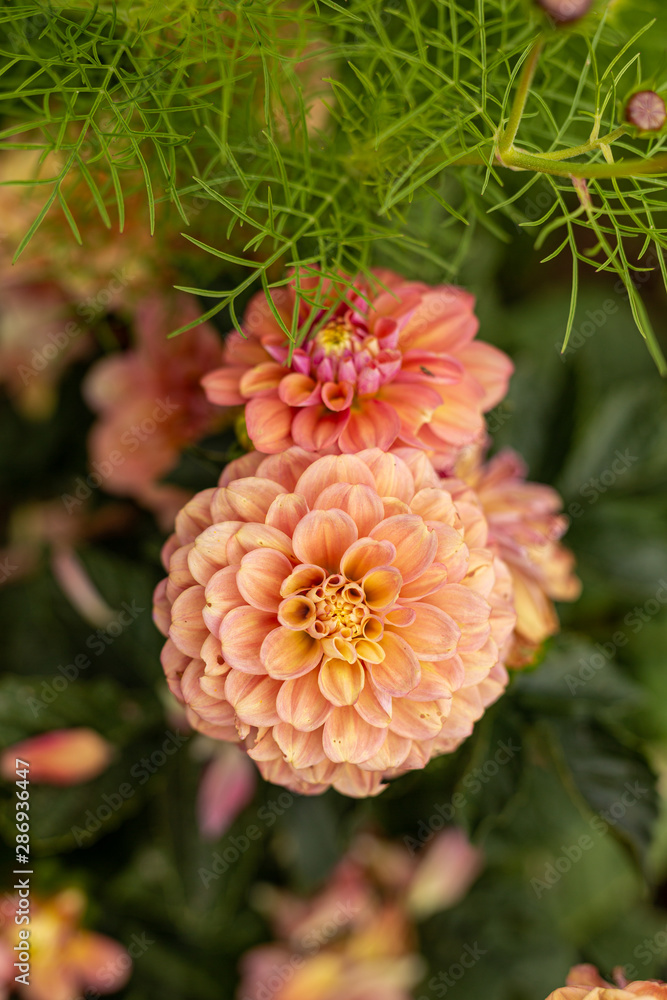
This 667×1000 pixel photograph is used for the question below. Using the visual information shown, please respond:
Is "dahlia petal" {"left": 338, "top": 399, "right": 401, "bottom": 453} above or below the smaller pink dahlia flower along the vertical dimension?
above

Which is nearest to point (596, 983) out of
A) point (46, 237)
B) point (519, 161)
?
point (519, 161)

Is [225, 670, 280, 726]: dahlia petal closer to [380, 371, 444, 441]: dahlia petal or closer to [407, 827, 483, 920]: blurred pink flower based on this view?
[380, 371, 444, 441]: dahlia petal

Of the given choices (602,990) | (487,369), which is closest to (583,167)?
(487,369)

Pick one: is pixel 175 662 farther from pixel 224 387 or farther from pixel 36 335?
pixel 36 335

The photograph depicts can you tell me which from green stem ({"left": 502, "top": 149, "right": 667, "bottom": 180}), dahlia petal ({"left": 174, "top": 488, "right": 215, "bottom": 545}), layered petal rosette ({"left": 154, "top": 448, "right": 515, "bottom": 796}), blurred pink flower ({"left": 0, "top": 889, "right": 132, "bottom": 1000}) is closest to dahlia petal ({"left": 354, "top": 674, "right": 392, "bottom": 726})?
layered petal rosette ({"left": 154, "top": 448, "right": 515, "bottom": 796})

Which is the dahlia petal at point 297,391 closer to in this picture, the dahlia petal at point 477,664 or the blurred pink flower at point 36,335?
the dahlia petal at point 477,664

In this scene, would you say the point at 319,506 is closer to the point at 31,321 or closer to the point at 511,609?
the point at 511,609

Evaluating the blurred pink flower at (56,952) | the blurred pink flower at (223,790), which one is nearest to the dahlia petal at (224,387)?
the blurred pink flower at (223,790)
